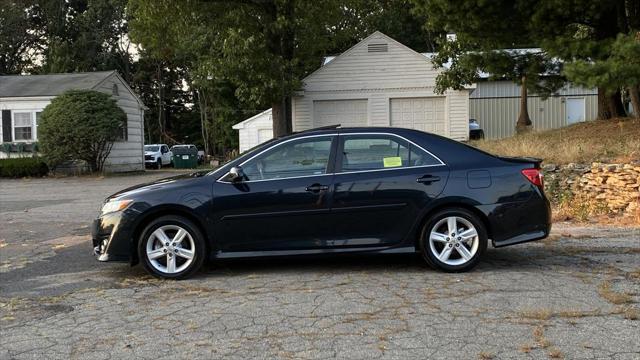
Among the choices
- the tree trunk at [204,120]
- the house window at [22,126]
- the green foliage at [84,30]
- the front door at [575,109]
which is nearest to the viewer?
the house window at [22,126]

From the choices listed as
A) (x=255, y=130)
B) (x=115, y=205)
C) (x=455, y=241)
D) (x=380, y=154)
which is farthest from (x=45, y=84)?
(x=455, y=241)

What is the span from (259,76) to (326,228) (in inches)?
589

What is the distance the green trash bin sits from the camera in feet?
125

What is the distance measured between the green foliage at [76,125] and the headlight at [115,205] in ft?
59.0

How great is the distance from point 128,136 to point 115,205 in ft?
74.9

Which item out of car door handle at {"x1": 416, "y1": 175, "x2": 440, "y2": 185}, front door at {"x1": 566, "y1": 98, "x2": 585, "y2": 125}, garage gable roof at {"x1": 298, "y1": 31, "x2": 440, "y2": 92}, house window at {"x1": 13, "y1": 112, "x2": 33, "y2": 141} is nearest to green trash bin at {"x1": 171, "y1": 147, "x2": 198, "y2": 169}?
house window at {"x1": 13, "y1": 112, "x2": 33, "y2": 141}

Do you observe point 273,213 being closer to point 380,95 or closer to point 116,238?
point 116,238

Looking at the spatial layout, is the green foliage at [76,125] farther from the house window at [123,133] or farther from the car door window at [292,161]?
the car door window at [292,161]

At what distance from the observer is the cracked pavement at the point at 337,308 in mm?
4508

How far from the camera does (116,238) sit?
6.57m

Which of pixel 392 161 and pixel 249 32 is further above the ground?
pixel 249 32

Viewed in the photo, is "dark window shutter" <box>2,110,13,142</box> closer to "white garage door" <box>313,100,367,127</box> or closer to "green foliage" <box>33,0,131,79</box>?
"white garage door" <box>313,100,367,127</box>

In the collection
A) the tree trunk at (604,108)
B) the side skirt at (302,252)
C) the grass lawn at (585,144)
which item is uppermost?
the tree trunk at (604,108)

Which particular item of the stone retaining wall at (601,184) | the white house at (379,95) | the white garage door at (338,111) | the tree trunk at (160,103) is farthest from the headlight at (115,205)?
the tree trunk at (160,103)
